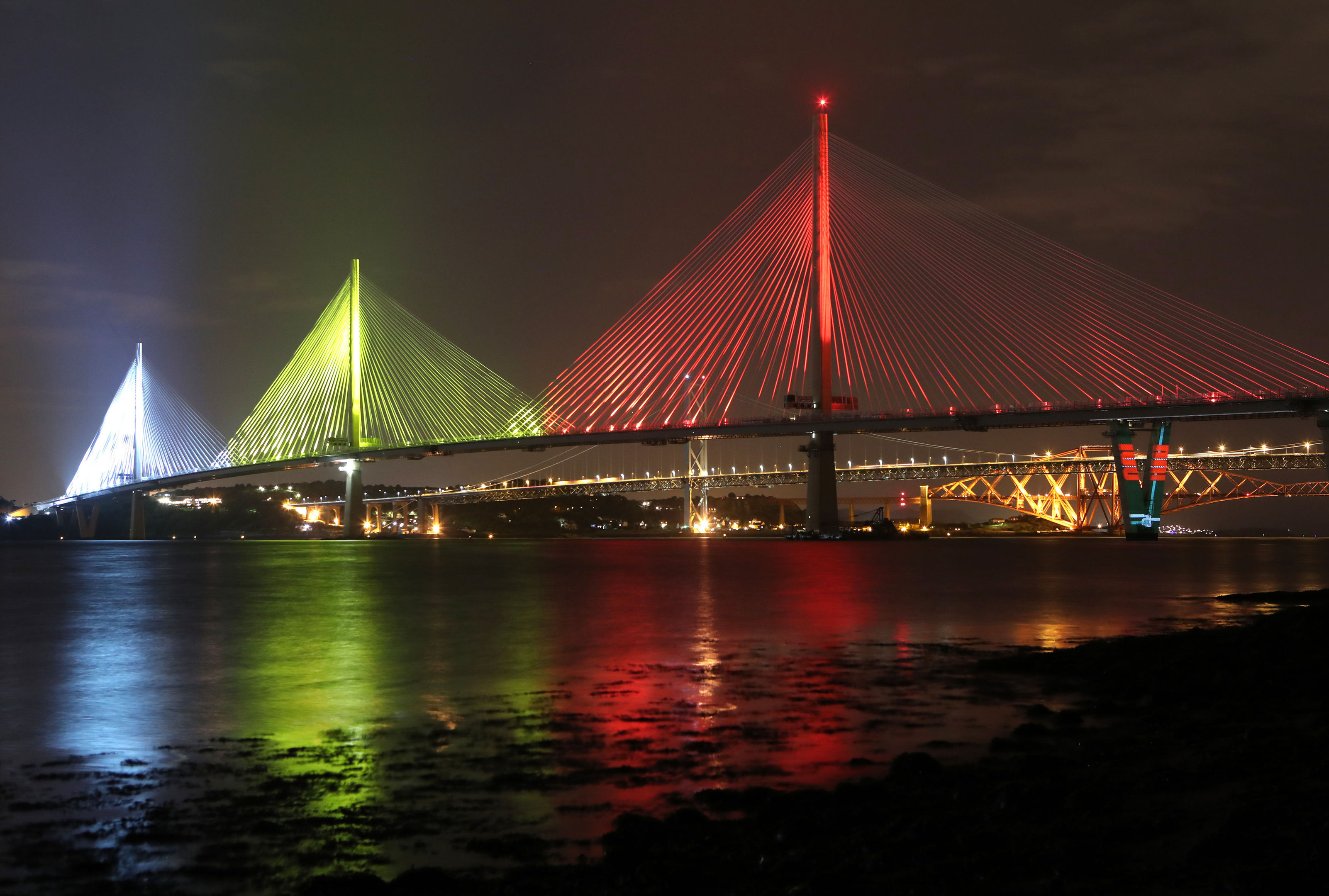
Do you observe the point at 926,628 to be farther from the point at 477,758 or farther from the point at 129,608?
the point at 129,608

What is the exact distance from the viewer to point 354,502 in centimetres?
7000

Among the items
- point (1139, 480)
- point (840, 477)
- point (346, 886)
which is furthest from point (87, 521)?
point (346, 886)

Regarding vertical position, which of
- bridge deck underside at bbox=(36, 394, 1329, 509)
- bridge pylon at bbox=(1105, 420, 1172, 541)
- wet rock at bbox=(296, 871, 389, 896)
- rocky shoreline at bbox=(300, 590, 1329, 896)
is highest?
bridge deck underside at bbox=(36, 394, 1329, 509)

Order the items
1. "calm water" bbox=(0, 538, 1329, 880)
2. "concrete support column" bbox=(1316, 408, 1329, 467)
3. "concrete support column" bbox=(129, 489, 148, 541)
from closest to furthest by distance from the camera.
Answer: "calm water" bbox=(0, 538, 1329, 880) < "concrete support column" bbox=(1316, 408, 1329, 467) < "concrete support column" bbox=(129, 489, 148, 541)

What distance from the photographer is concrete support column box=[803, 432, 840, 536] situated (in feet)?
180

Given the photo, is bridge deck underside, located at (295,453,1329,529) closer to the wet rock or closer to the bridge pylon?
the bridge pylon

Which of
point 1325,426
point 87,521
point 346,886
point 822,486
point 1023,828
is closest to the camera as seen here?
point 346,886

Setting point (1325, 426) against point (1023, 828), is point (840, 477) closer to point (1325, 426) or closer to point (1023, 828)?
point (1325, 426)

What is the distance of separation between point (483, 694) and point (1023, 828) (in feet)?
24.3

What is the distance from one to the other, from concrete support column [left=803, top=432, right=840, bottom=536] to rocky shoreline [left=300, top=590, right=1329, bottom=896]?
152ft

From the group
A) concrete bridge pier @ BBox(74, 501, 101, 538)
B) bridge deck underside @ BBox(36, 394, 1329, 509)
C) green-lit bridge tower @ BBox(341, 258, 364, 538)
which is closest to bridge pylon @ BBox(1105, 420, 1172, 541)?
bridge deck underside @ BBox(36, 394, 1329, 509)

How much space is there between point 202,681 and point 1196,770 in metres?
11.1

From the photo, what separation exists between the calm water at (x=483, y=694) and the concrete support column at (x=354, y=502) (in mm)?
33947

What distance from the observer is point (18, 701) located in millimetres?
11836
